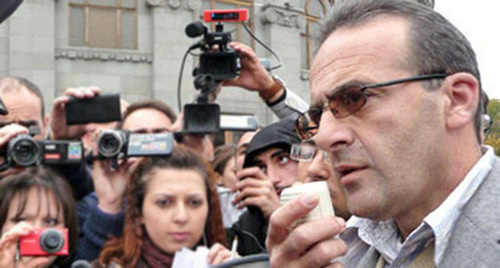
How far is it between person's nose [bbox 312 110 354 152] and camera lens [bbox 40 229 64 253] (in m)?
1.74

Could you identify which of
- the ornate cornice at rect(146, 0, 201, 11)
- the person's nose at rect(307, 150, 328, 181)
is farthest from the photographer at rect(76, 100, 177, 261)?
the ornate cornice at rect(146, 0, 201, 11)

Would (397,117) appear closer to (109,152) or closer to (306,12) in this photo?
(109,152)

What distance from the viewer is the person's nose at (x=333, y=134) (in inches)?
69.8

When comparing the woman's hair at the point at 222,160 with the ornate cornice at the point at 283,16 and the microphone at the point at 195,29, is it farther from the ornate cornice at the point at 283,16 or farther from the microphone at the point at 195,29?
the ornate cornice at the point at 283,16

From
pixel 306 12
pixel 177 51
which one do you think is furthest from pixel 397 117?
pixel 306 12

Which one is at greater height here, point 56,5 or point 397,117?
point 56,5

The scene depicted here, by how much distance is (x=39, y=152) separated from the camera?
356cm

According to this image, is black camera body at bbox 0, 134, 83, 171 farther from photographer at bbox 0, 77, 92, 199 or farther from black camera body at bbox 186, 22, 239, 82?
black camera body at bbox 186, 22, 239, 82

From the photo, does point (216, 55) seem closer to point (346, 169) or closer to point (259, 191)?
point (259, 191)

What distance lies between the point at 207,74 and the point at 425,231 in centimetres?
239

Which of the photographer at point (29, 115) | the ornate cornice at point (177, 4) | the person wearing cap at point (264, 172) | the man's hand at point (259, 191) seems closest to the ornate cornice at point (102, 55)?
the ornate cornice at point (177, 4)

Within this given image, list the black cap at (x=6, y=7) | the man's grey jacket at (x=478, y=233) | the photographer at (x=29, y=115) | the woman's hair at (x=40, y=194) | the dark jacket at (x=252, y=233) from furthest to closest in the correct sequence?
1. the photographer at (x=29, y=115)
2. the dark jacket at (x=252, y=233)
3. the woman's hair at (x=40, y=194)
4. the black cap at (x=6, y=7)
5. the man's grey jacket at (x=478, y=233)

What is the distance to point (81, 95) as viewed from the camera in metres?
3.71

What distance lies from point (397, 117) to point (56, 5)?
1302cm
